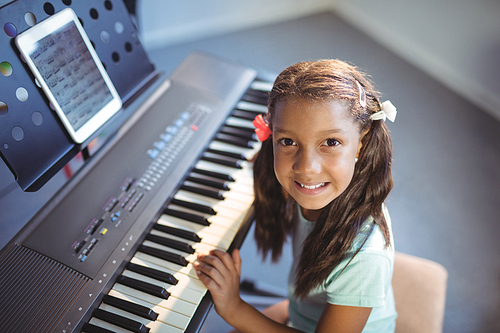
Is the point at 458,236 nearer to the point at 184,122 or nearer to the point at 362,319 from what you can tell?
the point at 362,319

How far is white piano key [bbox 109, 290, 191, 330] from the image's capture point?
98 centimetres

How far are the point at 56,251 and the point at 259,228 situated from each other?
638mm

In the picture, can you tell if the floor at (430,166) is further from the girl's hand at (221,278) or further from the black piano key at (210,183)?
the black piano key at (210,183)

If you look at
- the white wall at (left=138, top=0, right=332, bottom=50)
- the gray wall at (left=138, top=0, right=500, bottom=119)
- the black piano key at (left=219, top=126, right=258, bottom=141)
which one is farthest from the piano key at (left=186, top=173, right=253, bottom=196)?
the white wall at (left=138, top=0, right=332, bottom=50)

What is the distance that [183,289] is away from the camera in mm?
1048

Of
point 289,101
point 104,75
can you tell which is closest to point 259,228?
point 289,101

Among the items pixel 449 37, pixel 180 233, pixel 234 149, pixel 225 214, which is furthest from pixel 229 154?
pixel 449 37

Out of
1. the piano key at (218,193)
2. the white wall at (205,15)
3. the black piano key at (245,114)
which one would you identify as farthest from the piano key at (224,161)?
the white wall at (205,15)

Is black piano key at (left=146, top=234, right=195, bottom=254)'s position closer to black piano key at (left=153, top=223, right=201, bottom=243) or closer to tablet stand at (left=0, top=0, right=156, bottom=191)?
black piano key at (left=153, top=223, right=201, bottom=243)

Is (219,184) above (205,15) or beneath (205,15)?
beneath

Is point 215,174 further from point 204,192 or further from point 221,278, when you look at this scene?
point 221,278

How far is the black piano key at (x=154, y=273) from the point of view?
1.05 m

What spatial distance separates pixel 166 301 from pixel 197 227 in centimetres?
25

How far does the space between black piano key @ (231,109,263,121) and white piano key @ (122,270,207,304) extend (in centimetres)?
70
